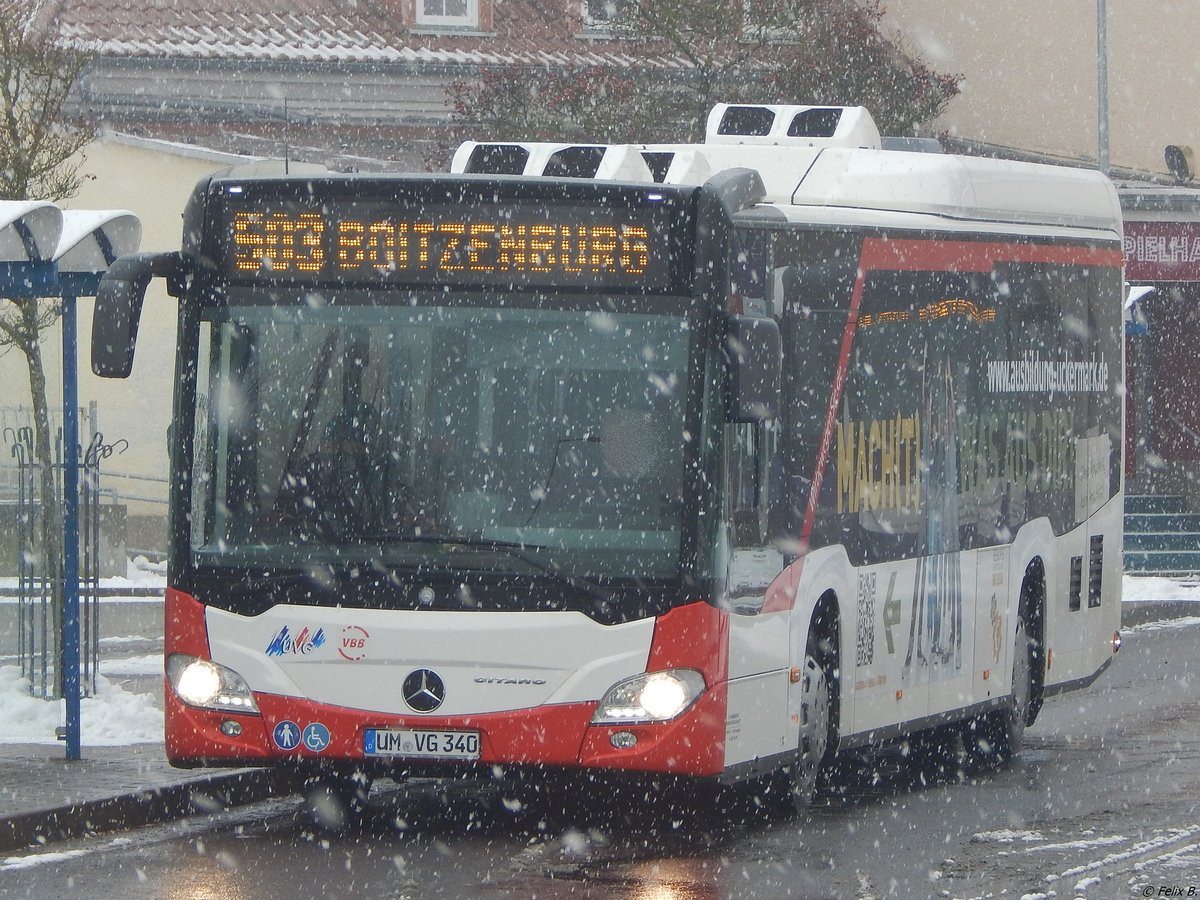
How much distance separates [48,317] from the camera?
21531mm

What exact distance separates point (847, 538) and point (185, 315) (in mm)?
3132

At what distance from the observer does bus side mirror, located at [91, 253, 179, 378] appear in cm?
982

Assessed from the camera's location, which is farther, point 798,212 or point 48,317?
point 48,317

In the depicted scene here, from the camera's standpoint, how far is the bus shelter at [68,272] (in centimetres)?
1147

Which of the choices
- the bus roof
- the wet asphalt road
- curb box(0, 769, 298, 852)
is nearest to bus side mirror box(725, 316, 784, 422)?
the bus roof

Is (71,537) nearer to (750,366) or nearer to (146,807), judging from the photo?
(146,807)

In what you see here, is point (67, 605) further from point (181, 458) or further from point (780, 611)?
point (780, 611)

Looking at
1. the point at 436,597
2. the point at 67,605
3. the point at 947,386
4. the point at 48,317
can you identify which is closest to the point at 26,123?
the point at 48,317

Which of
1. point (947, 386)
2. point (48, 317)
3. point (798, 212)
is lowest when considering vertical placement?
point (48, 317)

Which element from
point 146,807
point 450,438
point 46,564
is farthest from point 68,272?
point 450,438

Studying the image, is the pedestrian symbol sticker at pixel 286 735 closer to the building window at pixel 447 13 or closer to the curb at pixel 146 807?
the curb at pixel 146 807

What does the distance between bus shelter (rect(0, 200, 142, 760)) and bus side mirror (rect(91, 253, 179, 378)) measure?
1368mm

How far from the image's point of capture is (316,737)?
1011 cm

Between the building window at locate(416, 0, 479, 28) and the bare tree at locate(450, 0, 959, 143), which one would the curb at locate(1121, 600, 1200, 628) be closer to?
the bare tree at locate(450, 0, 959, 143)
